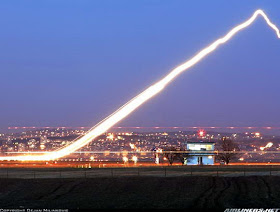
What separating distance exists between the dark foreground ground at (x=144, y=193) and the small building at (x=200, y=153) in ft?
239


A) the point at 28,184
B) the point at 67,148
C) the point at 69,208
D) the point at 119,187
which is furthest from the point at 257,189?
the point at 67,148

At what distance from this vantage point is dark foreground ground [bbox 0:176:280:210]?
176 ft

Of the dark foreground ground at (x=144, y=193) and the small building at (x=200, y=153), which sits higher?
the small building at (x=200, y=153)

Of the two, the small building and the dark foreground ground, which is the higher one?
the small building

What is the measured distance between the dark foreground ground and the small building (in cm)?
7297

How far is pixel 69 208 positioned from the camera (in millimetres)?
52438

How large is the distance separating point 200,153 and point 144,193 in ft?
271

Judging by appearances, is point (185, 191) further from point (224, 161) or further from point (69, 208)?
point (224, 161)

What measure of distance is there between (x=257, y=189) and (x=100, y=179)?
55.3 feet

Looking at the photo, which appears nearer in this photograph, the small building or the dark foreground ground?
the dark foreground ground

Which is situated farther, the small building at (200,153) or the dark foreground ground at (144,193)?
the small building at (200,153)

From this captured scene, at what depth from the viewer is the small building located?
138938 millimetres

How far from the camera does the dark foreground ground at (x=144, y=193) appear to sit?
53.7 m

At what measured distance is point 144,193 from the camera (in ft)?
192
